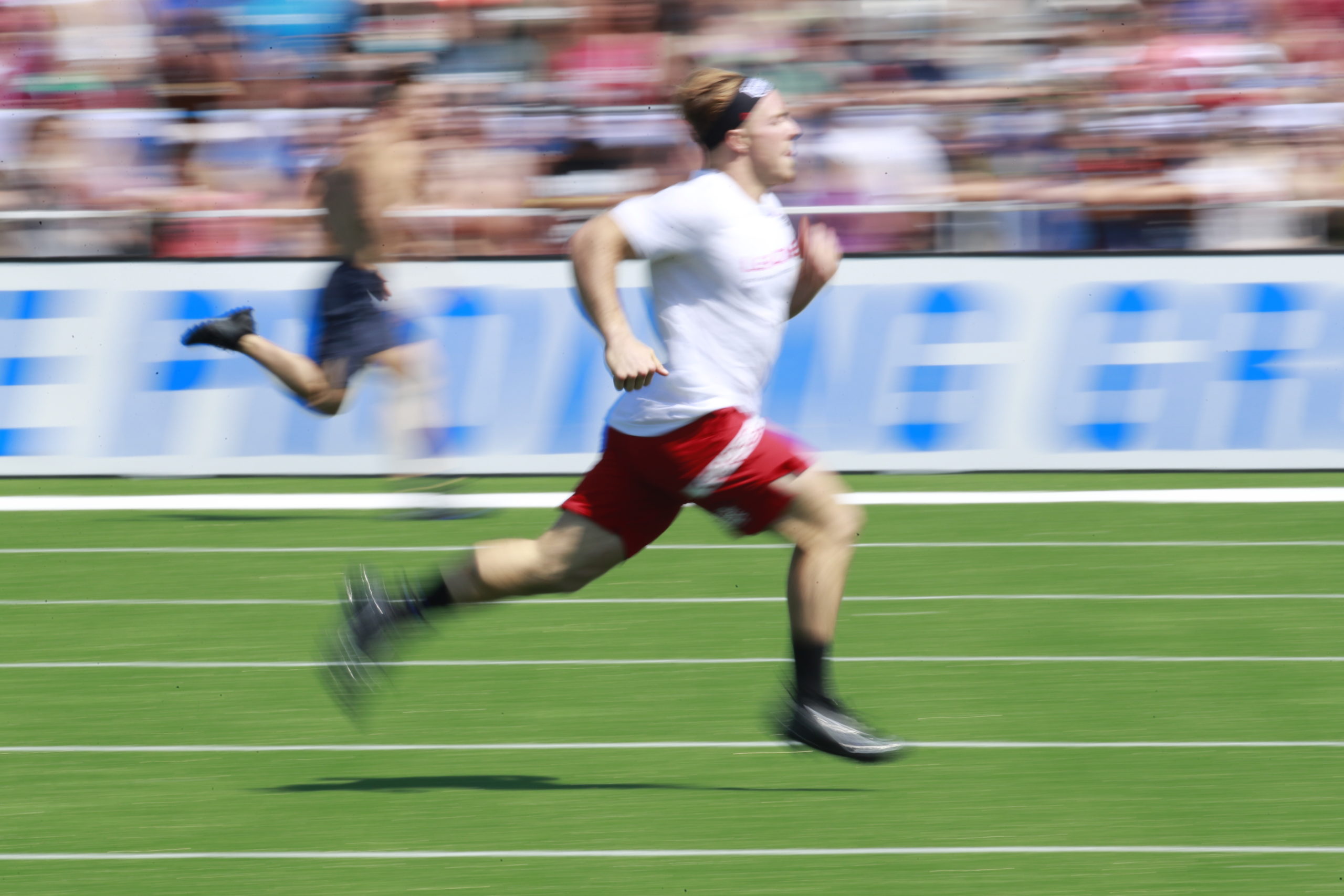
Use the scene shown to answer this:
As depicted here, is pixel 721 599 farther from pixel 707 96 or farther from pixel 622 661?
pixel 707 96

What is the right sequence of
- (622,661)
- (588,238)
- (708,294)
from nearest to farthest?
(588,238), (708,294), (622,661)

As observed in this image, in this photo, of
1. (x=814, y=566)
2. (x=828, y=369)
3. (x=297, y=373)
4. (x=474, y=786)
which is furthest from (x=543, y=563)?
(x=828, y=369)

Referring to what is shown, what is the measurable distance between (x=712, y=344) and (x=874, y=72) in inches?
291

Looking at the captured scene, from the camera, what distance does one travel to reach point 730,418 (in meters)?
4.76

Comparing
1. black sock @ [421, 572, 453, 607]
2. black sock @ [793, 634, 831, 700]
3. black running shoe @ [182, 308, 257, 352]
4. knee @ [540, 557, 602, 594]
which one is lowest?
black running shoe @ [182, 308, 257, 352]

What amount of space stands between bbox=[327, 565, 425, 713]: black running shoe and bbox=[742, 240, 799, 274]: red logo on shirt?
48.5 inches

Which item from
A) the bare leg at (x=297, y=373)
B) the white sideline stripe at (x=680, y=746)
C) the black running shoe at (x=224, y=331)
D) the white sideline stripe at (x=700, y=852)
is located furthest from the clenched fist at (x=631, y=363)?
the black running shoe at (x=224, y=331)

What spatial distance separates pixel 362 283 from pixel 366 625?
13.6 ft

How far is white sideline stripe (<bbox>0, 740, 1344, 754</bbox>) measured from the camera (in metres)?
5.08

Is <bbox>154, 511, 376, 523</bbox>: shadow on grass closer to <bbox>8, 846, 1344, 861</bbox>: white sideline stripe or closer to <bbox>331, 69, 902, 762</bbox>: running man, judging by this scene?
<bbox>331, 69, 902, 762</bbox>: running man

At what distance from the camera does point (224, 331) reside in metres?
8.65

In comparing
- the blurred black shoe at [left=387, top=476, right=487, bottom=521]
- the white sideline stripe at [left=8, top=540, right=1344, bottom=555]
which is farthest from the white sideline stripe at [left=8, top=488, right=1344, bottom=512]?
the white sideline stripe at [left=8, top=540, right=1344, bottom=555]

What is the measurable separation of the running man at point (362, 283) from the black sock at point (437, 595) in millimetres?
3934

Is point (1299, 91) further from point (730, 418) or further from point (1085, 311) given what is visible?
point (730, 418)
